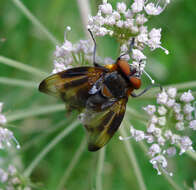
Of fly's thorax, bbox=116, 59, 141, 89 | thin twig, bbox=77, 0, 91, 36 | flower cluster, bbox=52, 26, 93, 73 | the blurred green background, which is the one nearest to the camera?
fly's thorax, bbox=116, 59, 141, 89

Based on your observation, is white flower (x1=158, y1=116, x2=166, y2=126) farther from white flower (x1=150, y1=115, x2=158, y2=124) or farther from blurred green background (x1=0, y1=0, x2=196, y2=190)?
blurred green background (x1=0, y1=0, x2=196, y2=190)

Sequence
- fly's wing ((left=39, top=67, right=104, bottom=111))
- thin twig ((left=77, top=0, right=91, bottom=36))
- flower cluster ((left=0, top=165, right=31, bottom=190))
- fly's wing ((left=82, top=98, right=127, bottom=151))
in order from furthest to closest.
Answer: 1. thin twig ((left=77, top=0, right=91, bottom=36))
2. flower cluster ((left=0, top=165, right=31, bottom=190))
3. fly's wing ((left=39, top=67, right=104, bottom=111))
4. fly's wing ((left=82, top=98, right=127, bottom=151))

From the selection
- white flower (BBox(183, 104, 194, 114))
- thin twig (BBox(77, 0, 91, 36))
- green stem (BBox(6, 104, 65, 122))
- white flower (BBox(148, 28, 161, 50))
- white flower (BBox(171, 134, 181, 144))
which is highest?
thin twig (BBox(77, 0, 91, 36))

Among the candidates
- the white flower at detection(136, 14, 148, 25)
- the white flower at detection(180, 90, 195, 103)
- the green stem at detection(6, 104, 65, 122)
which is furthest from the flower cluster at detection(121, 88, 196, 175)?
the green stem at detection(6, 104, 65, 122)

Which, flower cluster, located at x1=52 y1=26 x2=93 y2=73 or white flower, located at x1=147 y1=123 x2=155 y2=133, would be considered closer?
white flower, located at x1=147 y1=123 x2=155 y2=133

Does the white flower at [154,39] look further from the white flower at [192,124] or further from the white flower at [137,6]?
the white flower at [192,124]

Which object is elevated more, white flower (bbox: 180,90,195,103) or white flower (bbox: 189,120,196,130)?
white flower (bbox: 180,90,195,103)
